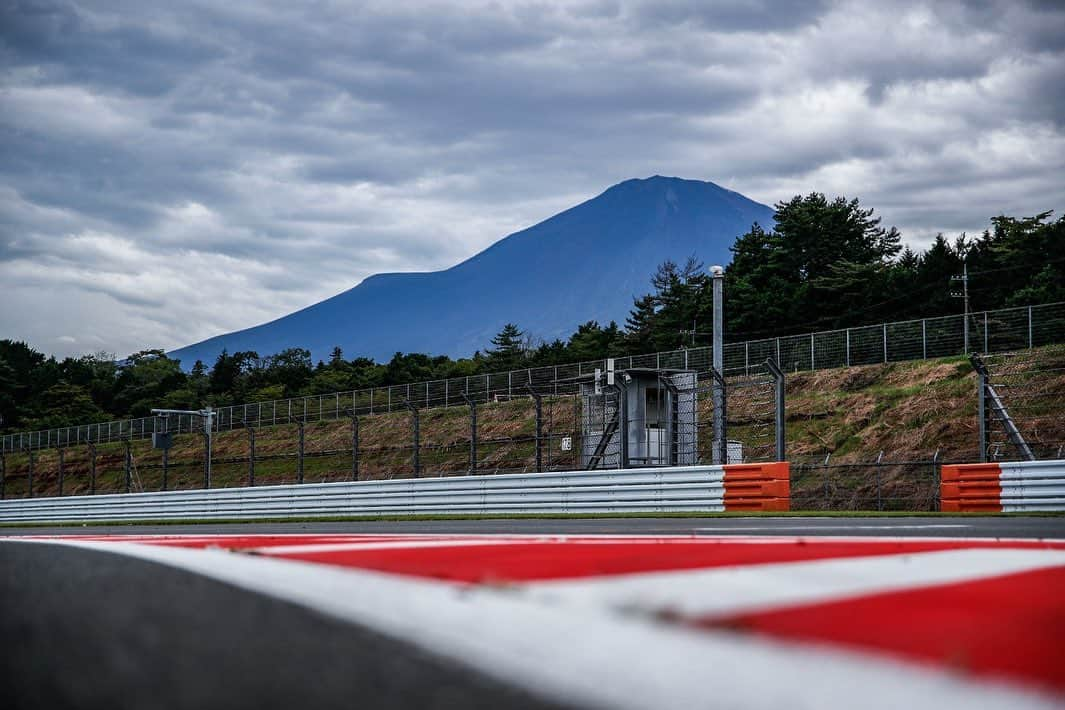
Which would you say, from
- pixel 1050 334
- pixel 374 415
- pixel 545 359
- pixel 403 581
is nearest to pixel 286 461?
pixel 374 415

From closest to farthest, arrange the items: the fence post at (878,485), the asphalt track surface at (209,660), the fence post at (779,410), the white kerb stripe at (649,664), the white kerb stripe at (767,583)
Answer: the white kerb stripe at (649,664), the asphalt track surface at (209,660), the white kerb stripe at (767,583), the fence post at (779,410), the fence post at (878,485)

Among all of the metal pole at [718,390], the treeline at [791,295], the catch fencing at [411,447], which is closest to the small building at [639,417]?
the catch fencing at [411,447]

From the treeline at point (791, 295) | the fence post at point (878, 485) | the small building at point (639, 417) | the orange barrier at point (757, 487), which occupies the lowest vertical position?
the fence post at point (878, 485)

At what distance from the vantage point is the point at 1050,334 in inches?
1212

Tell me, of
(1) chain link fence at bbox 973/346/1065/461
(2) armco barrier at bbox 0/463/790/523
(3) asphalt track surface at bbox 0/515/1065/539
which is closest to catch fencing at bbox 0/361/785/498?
(2) armco barrier at bbox 0/463/790/523

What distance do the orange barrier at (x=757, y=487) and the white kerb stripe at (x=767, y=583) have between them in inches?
543

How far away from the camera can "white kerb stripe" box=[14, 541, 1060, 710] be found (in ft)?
5.32

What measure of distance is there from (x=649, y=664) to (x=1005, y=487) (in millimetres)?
16973

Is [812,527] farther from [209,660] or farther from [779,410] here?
[209,660]

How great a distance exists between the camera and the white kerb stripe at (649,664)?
63.9 inches

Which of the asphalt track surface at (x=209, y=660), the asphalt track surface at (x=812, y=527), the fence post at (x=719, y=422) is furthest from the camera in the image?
the fence post at (x=719, y=422)

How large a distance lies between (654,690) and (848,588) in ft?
4.84

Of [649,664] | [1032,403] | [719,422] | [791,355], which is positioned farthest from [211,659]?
[791,355]

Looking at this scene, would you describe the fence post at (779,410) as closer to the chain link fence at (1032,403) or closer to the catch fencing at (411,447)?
the catch fencing at (411,447)
